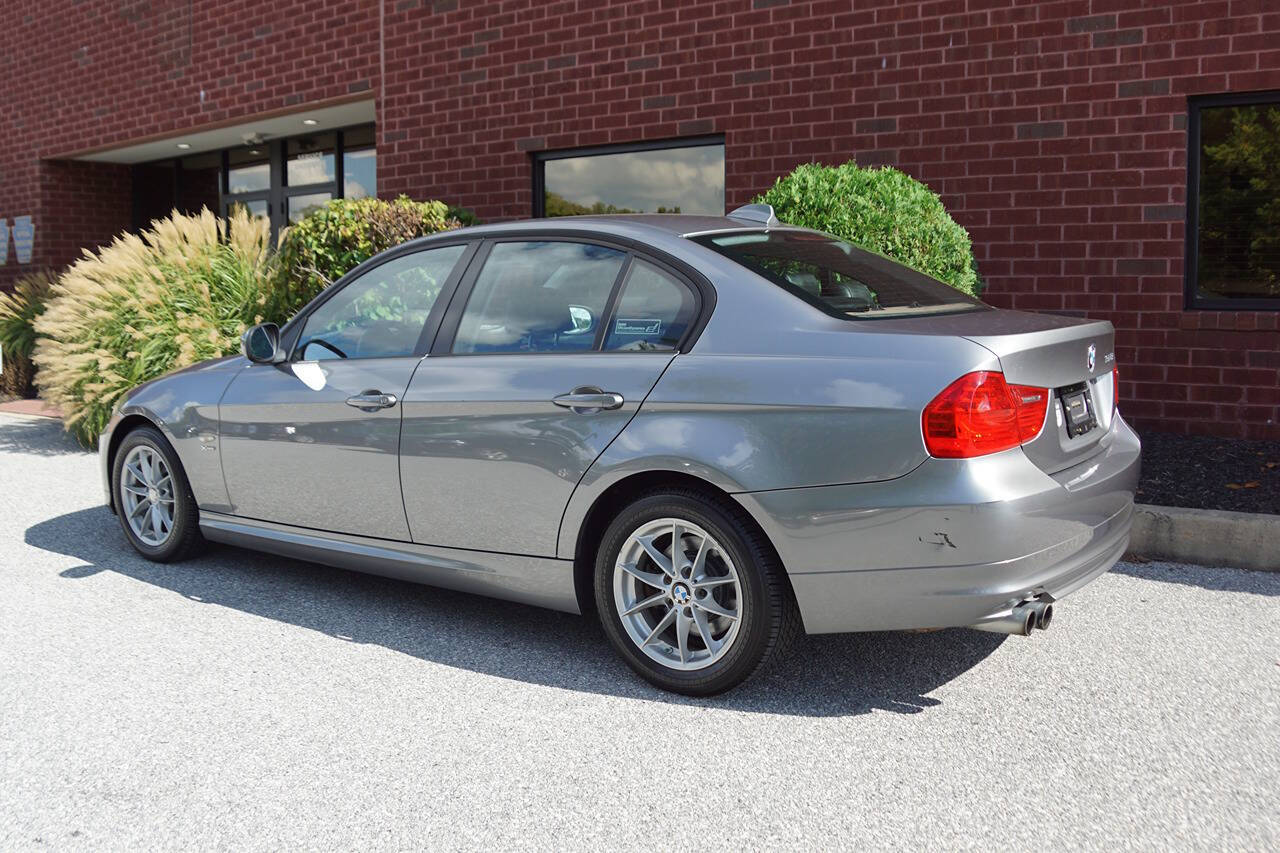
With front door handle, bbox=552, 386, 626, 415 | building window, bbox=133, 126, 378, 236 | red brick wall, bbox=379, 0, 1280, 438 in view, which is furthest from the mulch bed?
building window, bbox=133, 126, 378, 236

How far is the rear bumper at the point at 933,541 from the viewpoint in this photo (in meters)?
3.62

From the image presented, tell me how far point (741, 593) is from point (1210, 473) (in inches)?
166

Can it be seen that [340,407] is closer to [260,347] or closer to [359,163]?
[260,347]

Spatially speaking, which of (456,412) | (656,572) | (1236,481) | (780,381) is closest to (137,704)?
(456,412)

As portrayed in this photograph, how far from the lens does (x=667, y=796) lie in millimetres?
3354

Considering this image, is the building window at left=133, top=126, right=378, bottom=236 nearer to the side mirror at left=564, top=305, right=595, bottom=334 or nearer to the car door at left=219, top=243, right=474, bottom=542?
the car door at left=219, top=243, right=474, bottom=542

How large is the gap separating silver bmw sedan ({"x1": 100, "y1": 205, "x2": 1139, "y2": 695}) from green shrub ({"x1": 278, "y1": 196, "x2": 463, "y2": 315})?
445cm

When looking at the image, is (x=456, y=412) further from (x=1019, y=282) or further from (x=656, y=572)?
(x=1019, y=282)

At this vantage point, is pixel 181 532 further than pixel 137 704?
Yes

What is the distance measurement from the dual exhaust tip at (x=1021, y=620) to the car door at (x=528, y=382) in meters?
1.33

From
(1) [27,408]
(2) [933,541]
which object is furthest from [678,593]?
(1) [27,408]

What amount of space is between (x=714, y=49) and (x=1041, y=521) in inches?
283

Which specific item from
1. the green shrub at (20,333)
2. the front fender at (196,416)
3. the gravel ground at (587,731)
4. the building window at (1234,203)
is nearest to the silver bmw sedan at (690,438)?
the front fender at (196,416)

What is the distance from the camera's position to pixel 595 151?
1110 centimetres
